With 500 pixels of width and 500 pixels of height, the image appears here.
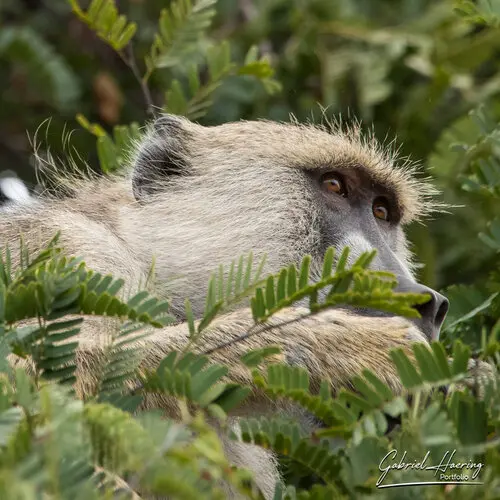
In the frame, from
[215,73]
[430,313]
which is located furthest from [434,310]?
[215,73]

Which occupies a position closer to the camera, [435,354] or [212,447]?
[212,447]

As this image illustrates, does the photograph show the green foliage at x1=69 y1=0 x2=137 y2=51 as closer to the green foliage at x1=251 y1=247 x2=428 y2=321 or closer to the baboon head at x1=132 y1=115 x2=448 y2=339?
the baboon head at x1=132 y1=115 x2=448 y2=339

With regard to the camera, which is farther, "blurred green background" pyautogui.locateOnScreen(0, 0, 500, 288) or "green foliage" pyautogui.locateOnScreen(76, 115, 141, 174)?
"blurred green background" pyautogui.locateOnScreen(0, 0, 500, 288)

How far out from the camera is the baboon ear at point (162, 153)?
15.9 feet

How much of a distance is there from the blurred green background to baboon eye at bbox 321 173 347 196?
87cm

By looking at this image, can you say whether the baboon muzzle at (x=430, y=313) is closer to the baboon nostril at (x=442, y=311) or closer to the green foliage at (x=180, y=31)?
the baboon nostril at (x=442, y=311)

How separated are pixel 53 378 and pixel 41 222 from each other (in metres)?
1.93

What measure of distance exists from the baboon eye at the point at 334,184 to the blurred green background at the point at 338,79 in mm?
870

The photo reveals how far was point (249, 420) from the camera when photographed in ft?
7.78

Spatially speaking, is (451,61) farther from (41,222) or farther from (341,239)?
(41,222)

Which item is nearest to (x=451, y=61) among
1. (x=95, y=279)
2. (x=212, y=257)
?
(x=212, y=257)

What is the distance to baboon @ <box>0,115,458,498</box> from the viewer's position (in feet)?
11.3

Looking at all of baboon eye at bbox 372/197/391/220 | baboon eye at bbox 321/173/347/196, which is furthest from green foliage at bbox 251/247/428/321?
baboon eye at bbox 372/197/391/220

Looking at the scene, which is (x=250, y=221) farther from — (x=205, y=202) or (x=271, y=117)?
(x=271, y=117)
